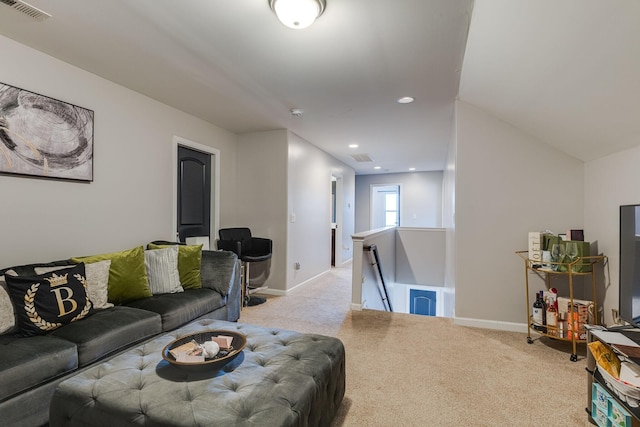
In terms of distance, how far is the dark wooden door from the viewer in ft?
12.3

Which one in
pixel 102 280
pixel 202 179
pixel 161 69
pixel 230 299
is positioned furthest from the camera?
pixel 202 179

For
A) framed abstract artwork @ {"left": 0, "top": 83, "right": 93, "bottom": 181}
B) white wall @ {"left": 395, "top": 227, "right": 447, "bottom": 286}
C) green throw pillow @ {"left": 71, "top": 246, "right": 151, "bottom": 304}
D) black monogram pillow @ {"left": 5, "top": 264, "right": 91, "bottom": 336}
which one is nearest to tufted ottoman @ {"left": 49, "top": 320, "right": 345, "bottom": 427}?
black monogram pillow @ {"left": 5, "top": 264, "right": 91, "bottom": 336}

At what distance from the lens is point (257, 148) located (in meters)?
4.58

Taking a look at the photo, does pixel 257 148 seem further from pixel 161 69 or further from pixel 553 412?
pixel 553 412

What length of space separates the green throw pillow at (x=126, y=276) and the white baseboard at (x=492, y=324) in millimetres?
2961

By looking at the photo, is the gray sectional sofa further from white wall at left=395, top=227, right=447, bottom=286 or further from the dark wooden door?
white wall at left=395, top=227, right=447, bottom=286

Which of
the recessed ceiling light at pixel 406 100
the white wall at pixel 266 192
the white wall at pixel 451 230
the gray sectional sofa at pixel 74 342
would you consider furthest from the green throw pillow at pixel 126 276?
the white wall at pixel 451 230

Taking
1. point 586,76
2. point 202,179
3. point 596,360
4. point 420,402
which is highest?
point 586,76

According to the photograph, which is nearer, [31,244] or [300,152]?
[31,244]

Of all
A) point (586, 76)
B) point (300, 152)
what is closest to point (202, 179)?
point (300, 152)

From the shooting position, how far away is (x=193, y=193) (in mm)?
3939

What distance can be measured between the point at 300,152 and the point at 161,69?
2.48 m

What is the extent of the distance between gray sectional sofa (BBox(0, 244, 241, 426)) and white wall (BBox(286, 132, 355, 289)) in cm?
187

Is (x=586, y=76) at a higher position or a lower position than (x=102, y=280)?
higher
